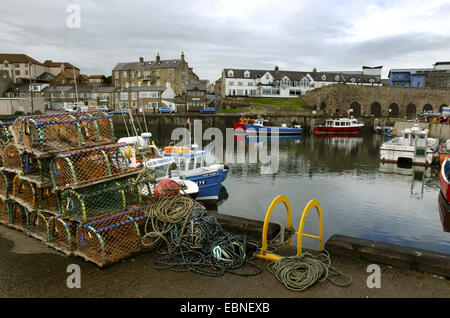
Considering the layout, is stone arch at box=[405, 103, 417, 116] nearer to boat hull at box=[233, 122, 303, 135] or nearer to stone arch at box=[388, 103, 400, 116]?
stone arch at box=[388, 103, 400, 116]

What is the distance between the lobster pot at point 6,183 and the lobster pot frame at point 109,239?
2701mm

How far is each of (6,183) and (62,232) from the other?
212 centimetres


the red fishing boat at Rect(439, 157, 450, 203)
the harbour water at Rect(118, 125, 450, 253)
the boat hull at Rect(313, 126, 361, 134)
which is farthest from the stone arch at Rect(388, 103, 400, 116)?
the red fishing boat at Rect(439, 157, 450, 203)

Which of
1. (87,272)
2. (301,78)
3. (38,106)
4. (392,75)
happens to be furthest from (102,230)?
(392,75)

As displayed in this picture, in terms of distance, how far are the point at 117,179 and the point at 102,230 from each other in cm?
102

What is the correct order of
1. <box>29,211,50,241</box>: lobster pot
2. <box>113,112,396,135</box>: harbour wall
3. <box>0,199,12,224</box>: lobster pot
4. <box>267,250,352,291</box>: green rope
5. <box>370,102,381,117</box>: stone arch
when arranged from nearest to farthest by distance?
1. <box>267,250,352,291</box>: green rope
2. <box>29,211,50,241</box>: lobster pot
3. <box>0,199,12,224</box>: lobster pot
4. <box>113,112,396,135</box>: harbour wall
5. <box>370,102,381,117</box>: stone arch

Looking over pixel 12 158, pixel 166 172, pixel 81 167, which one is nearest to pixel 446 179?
pixel 166 172

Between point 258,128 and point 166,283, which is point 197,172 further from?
point 258,128

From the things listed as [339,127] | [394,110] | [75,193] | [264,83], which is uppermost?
[264,83]

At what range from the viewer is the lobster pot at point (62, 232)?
558 cm

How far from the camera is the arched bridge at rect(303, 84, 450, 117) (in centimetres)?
6475

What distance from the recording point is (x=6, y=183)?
22.6 feet

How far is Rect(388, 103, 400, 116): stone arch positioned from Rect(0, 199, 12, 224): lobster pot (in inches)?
2872

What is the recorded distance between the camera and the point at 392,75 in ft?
292
